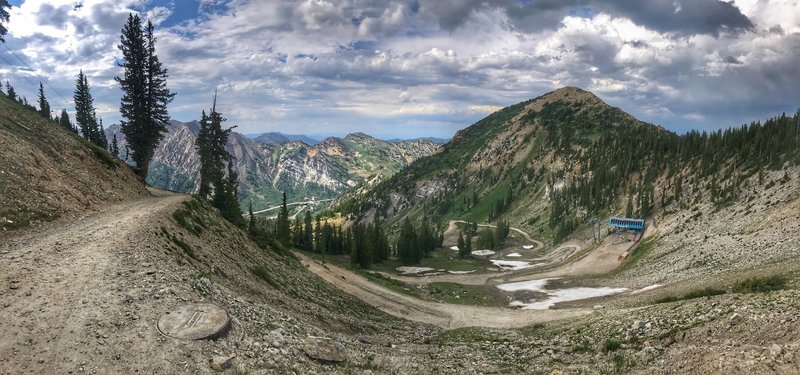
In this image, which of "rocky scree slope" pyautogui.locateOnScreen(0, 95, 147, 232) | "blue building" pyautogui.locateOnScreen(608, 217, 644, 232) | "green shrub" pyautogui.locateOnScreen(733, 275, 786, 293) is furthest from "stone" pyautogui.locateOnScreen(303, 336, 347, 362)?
"blue building" pyautogui.locateOnScreen(608, 217, 644, 232)

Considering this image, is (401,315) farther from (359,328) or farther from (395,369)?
(395,369)

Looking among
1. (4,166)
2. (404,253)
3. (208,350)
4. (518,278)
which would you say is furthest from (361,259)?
(208,350)

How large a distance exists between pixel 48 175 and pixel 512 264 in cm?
11051

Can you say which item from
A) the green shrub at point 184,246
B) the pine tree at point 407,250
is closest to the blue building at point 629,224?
the pine tree at point 407,250

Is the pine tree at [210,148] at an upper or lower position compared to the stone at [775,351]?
upper

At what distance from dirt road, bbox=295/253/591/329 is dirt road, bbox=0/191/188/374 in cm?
3578

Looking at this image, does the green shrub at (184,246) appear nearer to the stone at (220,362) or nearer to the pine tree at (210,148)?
the stone at (220,362)

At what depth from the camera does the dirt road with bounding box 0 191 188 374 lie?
15086 mm

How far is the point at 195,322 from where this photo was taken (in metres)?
18.4

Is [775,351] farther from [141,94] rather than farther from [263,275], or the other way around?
[141,94]

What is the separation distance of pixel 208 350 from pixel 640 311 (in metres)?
31.0

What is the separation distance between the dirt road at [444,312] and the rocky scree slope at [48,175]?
30.6 meters

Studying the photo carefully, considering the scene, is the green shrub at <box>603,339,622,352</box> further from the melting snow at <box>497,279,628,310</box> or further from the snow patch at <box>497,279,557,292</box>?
the snow patch at <box>497,279,557,292</box>

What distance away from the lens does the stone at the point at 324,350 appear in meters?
20.5
